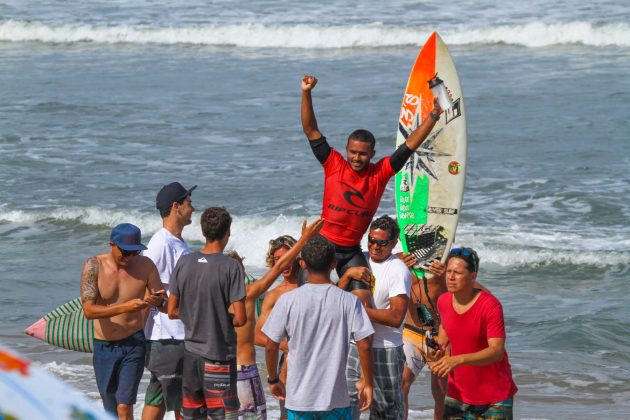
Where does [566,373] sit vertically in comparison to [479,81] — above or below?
below

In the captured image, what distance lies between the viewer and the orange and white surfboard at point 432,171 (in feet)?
26.1

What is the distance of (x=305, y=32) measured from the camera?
30969 millimetres

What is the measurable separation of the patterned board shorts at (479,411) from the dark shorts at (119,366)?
1802mm

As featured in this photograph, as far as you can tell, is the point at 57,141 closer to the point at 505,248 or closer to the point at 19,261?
the point at 19,261

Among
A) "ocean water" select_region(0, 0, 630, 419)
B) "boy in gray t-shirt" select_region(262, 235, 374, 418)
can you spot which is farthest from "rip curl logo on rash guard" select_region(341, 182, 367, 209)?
"ocean water" select_region(0, 0, 630, 419)

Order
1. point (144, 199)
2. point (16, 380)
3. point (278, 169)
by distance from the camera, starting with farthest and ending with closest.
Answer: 1. point (278, 169)
2. point (144, 199)
3. point (16, 380)

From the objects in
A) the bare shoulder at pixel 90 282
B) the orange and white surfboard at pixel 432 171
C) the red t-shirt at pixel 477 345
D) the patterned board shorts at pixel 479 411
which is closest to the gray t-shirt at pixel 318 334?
the red t-shirt at pixel 477 345

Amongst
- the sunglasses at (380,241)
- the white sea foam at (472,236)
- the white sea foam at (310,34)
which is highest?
the white sea foam at (310,34)

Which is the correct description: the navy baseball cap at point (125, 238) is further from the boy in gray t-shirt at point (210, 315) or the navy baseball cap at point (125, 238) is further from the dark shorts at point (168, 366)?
the dark shorts at point (168, 366)

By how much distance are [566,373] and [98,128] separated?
43.7 feet

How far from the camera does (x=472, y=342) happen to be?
5.44 metres

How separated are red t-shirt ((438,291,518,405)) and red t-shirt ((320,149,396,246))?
795 millimetres

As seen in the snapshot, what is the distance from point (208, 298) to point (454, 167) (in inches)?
126

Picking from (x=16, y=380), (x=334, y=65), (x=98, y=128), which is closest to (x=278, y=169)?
(x=98, y=128)
